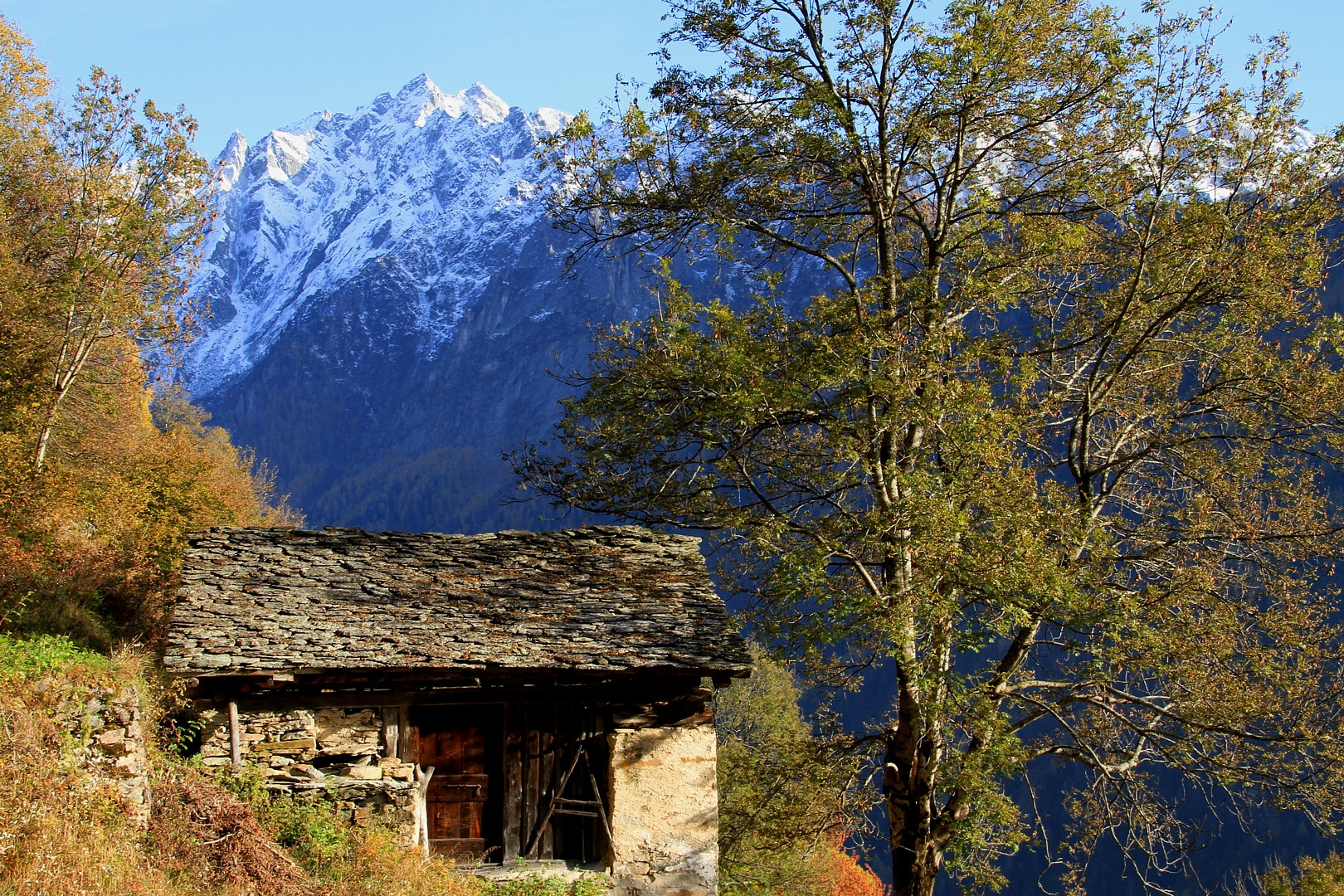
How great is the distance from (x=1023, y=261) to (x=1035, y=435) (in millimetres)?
2291

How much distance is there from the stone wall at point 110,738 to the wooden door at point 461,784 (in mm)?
3667

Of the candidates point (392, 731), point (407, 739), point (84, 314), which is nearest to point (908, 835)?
point (407, 739)

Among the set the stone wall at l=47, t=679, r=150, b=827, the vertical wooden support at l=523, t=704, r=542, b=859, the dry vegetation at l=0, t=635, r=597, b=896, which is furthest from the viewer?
the vertical wooden support at l=523, t=704, r=542, b=859

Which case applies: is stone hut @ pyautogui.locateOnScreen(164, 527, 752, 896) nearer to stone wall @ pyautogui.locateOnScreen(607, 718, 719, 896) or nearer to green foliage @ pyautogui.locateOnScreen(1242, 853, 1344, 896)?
stone wall @ pyautogui.locateOnScreen(607, 718, 719, 896)

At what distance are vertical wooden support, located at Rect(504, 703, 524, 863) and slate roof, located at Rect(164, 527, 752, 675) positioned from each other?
3.91 ft

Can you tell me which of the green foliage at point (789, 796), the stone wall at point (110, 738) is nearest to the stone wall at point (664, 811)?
the green foliage at point (789, 796)

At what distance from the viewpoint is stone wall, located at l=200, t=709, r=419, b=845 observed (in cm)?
1095

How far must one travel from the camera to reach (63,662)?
39.7ft

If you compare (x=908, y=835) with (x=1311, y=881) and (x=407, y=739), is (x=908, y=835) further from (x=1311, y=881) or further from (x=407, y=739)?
(x=1311, y=881)

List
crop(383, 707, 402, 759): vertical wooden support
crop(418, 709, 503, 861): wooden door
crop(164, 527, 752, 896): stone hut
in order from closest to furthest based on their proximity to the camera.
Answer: crop(164, 527, 752, 896): stone hut < crop(383, 707, 402, 759): vertical wooden support < crop(418, 709, 503, 861): wooden door

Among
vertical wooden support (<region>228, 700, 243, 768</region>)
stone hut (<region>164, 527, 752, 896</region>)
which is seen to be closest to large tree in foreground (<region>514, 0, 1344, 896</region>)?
stone hut (<region>164, 527, 752, 896</region>)

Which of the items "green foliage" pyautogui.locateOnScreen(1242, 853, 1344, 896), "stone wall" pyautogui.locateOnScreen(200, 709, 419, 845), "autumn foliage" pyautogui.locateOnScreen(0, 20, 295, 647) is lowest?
"green foliage" pyautogui.locateOnScreen(1242, 853, 1344, 896)

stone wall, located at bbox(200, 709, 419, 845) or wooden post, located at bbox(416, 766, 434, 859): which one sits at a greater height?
stone wall, located at bbox(200, 709, 419, 845)

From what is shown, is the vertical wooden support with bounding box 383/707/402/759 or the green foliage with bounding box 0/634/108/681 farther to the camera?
the vertical wooden support with bounding box 383/707/402/759
